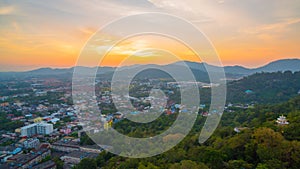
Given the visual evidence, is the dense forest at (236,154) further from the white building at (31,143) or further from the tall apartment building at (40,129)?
the tall apartment building at (40,129)

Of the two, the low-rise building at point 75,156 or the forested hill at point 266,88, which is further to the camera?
the forested hill at point 266,88

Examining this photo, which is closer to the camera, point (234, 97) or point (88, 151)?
point (88, 151)

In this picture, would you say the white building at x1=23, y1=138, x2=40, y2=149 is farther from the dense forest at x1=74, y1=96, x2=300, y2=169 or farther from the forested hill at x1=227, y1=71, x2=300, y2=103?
the forested hill at x1=227, y1=71, x2=300, y2=103

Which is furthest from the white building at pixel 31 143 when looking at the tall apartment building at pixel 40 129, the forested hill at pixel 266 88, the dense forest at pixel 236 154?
the forested hill at pixel 266 88

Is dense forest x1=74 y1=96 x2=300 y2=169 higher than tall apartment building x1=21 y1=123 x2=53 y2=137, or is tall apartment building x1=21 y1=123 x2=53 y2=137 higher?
dense forest x1=74 y1=96 x2=300 y2=169

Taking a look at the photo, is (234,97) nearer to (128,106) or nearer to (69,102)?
(128,106)

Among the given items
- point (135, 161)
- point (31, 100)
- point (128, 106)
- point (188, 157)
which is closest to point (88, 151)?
point (128, 106)

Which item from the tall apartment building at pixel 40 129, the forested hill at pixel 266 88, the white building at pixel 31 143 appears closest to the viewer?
the white building at pixel 31 143

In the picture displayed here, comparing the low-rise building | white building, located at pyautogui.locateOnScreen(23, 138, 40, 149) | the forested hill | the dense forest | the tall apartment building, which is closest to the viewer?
the dense forest

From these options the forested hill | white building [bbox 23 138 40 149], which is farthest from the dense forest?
the forested hill
